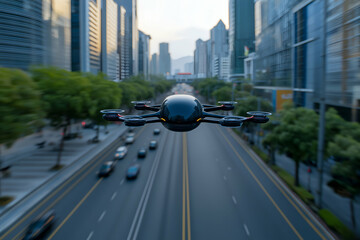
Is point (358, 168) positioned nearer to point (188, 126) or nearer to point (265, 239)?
point (265, 239)

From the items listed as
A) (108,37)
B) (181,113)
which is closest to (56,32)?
(108,37)

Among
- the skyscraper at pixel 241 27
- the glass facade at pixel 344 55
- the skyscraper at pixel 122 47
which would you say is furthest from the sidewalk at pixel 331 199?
the skyscraper at pixel 122 47

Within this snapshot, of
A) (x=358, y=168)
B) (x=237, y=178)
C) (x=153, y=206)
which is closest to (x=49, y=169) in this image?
(x=153, y=206)

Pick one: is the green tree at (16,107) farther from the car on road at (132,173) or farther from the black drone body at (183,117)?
the black drone body at (183,117)

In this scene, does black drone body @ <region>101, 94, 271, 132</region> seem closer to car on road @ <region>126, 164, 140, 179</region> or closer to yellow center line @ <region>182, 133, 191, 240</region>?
yellow center line @ <region>182, 133, 191, 240</region>

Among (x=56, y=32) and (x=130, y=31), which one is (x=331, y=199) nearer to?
(x=56, y=32)

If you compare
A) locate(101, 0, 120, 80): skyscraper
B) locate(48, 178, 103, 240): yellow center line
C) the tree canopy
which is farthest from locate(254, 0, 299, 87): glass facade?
locate(101, 0, 120, 80): skyscraper
